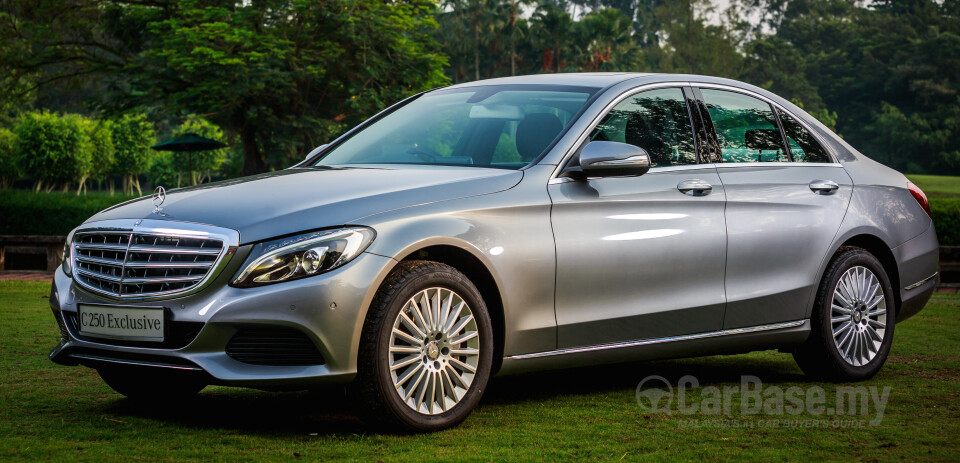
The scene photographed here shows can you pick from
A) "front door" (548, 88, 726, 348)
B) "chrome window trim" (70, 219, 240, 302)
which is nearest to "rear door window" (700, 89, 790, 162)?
"front door" (548, 88, 726, 348)

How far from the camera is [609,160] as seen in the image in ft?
17.7

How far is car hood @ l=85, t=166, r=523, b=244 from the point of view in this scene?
4.67 m

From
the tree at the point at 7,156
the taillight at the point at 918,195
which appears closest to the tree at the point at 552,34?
the tree at the point at 7,156

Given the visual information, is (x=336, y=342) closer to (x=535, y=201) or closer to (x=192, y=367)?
(x=192, y=367)

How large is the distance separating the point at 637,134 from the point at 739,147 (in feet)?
2.85

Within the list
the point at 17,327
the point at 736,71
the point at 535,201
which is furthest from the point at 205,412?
the point at 736,71

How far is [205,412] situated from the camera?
5.63 m

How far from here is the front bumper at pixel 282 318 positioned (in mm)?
4520

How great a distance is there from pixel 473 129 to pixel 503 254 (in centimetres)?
110

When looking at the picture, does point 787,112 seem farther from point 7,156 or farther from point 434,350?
point 7,156

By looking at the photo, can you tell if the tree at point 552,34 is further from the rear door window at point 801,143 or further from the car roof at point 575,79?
the car roof at point 575,79

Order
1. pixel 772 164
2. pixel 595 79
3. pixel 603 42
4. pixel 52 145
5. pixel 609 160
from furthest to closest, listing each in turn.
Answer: pixel 52 145
pixel 603 42
pixel 772 164
pixel 595 79
pixel 609 160

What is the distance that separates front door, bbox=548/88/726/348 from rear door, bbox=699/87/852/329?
17 centimetres

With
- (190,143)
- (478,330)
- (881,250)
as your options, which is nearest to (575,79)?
(478,330)
